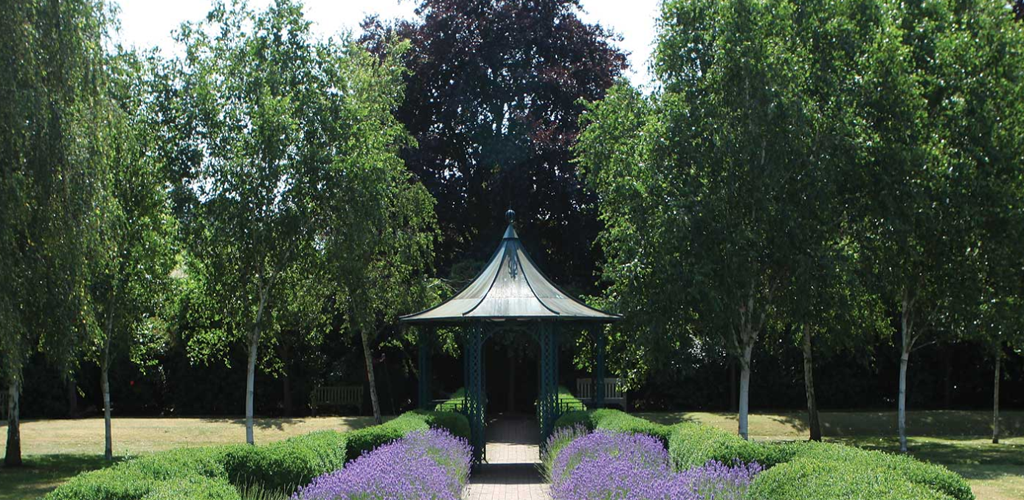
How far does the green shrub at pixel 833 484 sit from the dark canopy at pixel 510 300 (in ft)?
25.5

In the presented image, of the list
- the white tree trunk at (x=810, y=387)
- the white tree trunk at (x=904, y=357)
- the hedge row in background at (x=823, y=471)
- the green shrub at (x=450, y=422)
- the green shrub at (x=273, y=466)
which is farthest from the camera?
the white tree trunk at (x=810, y=387)

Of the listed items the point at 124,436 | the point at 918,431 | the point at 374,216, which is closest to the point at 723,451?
the point at 374,216

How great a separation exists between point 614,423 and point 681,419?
452 inches

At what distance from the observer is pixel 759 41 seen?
1770 cm

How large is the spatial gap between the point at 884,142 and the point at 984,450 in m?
7.34

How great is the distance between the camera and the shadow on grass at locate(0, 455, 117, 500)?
14164mm

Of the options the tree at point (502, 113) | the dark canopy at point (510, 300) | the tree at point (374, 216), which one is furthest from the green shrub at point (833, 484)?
the tree at point (502, 113)

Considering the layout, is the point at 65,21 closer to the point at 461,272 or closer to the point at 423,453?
the point at 423,453

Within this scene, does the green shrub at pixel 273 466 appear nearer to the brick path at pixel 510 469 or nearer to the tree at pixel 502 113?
the brick path at pixel 510 469

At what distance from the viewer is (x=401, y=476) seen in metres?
8.42

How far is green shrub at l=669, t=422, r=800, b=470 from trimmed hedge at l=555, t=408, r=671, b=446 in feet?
3.85

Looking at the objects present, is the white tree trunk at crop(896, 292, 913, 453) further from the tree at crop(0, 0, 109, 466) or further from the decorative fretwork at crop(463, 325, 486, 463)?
the tree at crop(0, 0, 109, 466)

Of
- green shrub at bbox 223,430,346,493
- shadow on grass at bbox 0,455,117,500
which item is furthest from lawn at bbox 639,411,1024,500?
shadow on grass at bbox 0,455,117,500

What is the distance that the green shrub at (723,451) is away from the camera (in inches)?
399
